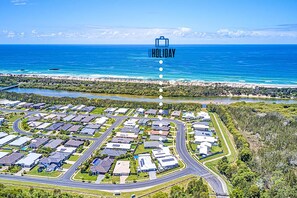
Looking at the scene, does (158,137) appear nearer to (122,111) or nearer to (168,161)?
(168,161)

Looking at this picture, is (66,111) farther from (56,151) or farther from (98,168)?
(98,168)

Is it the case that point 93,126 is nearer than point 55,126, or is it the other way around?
point 93,126

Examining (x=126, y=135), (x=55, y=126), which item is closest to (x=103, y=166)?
(x=126, y=135)

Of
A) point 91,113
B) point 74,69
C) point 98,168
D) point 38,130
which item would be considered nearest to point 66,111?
point 91,113

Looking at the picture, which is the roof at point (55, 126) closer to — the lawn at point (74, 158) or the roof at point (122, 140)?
the lawn at point (74, 158)

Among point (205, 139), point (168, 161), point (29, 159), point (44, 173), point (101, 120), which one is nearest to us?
point (44, 173)

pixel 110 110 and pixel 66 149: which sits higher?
pixel 110 110

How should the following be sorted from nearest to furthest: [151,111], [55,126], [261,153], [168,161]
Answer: [168,161]
[261,153]
[55,126]
[151,111]
